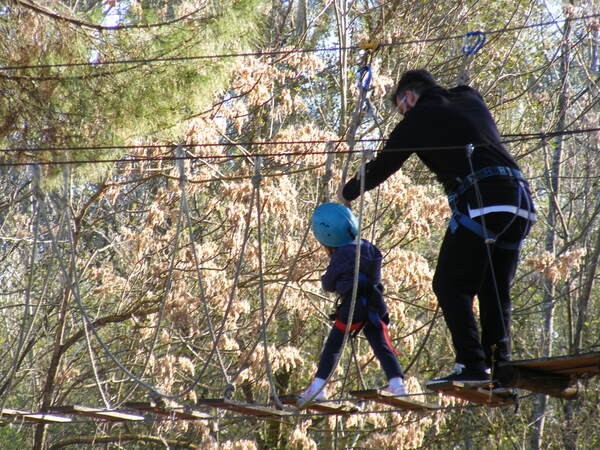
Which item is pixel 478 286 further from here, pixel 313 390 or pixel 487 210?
pixel 313 390

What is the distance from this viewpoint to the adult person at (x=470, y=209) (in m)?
3.76

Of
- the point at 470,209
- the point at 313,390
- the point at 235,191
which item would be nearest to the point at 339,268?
the point at 313,390

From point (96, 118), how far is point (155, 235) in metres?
2.68

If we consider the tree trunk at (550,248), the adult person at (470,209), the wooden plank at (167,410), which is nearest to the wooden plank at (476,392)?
the adult person at (470,209)

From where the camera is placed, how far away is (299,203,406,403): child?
4.35 metres

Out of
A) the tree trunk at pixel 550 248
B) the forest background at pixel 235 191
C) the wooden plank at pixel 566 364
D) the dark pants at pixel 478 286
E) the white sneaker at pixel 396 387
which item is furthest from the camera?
the tree trunk at pixel 550 248

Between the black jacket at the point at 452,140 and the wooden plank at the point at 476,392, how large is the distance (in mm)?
741

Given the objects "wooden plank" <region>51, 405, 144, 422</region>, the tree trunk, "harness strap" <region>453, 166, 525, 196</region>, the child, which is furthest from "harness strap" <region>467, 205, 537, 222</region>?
the tree trunk

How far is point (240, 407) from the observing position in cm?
416

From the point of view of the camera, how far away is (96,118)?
5855mm

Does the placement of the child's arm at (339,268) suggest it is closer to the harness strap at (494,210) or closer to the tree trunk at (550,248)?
the harness strap at (494,210)

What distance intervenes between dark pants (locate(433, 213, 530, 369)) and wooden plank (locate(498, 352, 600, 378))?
12 centimetres

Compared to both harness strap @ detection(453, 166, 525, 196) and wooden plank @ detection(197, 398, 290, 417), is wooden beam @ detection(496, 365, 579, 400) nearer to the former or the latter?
harness strap @ detection(453, 166, 525, 196)

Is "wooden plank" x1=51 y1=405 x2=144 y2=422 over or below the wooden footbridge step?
below
